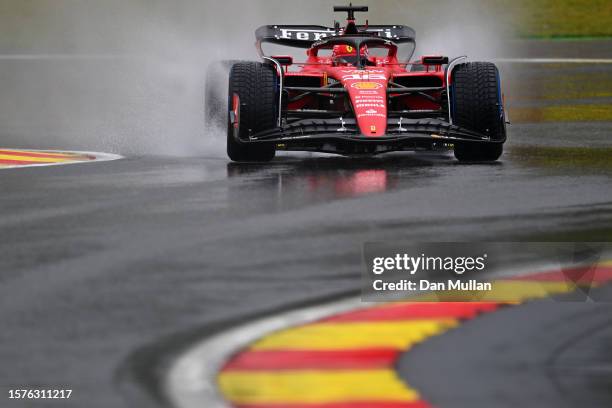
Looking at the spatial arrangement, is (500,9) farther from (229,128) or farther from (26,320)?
(26,320)

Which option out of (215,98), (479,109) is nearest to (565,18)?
(215,98)

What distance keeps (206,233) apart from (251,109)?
11.8 ft

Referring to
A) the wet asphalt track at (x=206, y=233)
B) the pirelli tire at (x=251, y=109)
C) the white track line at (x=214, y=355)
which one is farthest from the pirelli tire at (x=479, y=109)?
the white track line at (x=214, y=355)

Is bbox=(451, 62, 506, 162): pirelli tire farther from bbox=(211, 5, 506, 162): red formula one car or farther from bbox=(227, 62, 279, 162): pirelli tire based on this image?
bbox=(227, 62, 279, 162): pirelli tire

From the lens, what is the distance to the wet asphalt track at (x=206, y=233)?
18.2 ft

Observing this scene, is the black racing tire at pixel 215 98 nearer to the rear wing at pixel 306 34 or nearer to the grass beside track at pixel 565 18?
the rear wing at pixel 306 34

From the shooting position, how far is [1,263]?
23.4 feet

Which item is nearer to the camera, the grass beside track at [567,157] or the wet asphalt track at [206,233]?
the wet asphalt track at [206,233]

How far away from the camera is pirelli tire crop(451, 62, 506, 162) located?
11.7 metres

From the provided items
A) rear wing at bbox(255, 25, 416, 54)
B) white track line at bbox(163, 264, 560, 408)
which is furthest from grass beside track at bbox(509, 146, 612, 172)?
white track line at bbox(163, 264, 560, 408)

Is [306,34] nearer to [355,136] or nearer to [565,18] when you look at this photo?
[355,136]

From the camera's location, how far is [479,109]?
11695mm

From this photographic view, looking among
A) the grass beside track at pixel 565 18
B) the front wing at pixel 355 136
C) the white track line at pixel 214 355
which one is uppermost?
the grass beside track at pixel 565 18

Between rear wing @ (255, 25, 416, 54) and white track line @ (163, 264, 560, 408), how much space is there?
8175 mm
